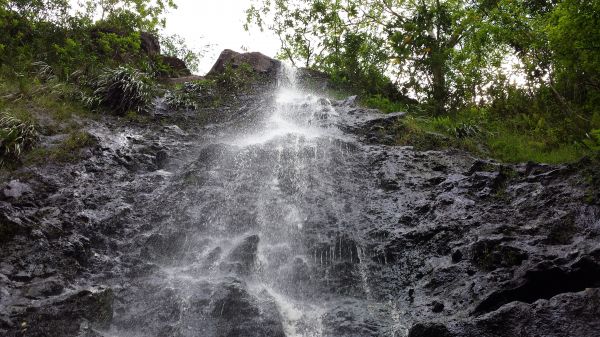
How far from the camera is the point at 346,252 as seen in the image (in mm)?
7031

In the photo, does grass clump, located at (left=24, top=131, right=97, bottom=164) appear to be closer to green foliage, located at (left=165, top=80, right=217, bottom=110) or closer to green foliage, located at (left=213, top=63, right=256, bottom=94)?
green foliage, located at (left=165, top=80, right=217, bottom=110)

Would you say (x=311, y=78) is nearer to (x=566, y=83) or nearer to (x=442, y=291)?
(x=566, y=83)

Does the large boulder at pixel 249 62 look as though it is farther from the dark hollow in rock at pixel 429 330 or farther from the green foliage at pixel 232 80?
the dark hollow in rock at pixel 429 330

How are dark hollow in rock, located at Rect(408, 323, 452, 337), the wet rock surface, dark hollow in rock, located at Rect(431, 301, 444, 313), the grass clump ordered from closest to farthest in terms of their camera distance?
dark hollow in rock, located at Rect(408, 323, 452, 337)
the wet rock surface
dark hollow in rock, located at Rect(431, 301, 444, 313)
the grass clump

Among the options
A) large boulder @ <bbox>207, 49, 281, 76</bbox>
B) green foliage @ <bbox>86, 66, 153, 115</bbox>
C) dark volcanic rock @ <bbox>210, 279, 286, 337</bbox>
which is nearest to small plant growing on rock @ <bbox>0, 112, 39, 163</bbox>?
green foliage @ <bbox>86, 66, 153, 115</bbox>

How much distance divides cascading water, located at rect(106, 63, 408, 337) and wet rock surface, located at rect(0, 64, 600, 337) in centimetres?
3

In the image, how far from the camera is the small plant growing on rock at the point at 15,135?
25.4ft

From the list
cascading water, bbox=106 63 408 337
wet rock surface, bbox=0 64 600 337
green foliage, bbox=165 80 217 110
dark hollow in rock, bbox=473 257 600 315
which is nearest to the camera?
dark hollow in rock, bbox=473 257 600 315

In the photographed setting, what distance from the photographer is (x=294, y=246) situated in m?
7.22

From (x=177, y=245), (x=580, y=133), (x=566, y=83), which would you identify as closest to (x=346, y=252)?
(x=177, y=245)

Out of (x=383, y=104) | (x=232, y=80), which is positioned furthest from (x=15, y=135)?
(x=383, y=104)

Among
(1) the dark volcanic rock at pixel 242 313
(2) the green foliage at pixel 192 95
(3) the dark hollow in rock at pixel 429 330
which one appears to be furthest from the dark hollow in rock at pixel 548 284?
(2) the green foliage at pixel 192 95

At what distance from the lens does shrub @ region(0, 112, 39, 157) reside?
773 cm

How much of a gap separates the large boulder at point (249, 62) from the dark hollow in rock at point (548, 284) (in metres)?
14.3
